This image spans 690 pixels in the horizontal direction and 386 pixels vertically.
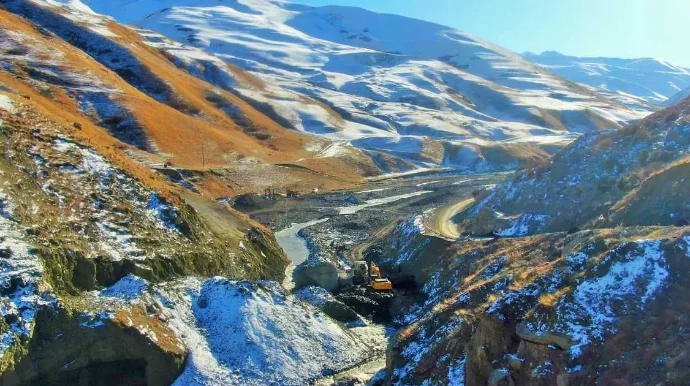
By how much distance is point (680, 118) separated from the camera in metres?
49.7

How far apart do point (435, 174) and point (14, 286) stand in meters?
111

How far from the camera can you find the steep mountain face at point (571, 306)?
1978 cm

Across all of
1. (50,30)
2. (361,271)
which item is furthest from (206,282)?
(50,30)

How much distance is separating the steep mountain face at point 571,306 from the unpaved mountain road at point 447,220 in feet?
23.2

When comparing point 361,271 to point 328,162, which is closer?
point 361,271

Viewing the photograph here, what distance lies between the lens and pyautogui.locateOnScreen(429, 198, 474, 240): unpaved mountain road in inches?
2000

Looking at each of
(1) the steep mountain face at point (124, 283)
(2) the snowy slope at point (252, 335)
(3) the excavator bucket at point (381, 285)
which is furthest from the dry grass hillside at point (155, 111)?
(2) the snowy slope at point (252, 335)

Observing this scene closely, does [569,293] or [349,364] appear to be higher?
[569,293]

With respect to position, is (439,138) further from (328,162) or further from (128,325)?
(128,325)

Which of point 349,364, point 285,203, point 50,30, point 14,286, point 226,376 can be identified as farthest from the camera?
point 50,30

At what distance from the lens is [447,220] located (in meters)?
57.9

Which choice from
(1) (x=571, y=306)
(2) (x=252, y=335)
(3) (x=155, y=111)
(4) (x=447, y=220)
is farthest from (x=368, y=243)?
(3) (x=155, y=111)

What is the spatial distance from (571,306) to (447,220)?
3626 cm

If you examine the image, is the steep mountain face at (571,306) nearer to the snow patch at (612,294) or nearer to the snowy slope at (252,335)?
the snow patch at (612,294)
